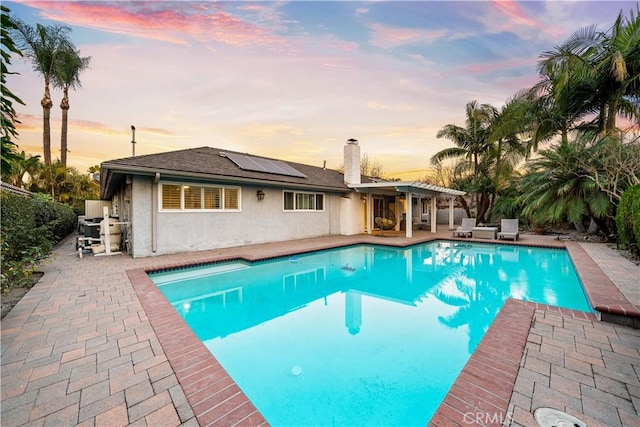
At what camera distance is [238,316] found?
521 cm

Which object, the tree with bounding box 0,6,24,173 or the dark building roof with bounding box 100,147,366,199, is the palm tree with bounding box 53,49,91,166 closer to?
the dark building roof with bounding box 100,147,366,199

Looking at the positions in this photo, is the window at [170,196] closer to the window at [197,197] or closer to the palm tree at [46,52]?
the window at [197,197]

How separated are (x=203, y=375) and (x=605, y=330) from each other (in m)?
5.12

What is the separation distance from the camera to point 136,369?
281cm

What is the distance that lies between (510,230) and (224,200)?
1387cm

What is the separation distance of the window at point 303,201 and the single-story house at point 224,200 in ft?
0.16

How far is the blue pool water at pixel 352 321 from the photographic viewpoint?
2887 mm

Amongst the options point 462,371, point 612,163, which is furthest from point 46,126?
point 612,163

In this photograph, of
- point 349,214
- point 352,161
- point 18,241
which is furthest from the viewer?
point 352,161

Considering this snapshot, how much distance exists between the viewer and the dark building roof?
8.41 m

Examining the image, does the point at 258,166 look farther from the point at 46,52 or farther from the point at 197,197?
the point at 46,52

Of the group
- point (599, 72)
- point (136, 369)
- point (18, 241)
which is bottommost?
point (136, 369)

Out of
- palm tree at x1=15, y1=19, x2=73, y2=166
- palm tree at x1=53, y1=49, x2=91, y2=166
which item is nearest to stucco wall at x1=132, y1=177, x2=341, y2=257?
palm tree at x1=15, y1=19, x2=73, y2=166

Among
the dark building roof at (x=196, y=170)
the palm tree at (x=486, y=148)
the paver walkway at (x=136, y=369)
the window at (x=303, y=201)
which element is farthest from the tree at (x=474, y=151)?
the paver walkway at (x=136, y=369)
